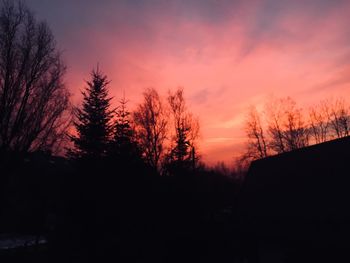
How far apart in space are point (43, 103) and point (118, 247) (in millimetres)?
11205

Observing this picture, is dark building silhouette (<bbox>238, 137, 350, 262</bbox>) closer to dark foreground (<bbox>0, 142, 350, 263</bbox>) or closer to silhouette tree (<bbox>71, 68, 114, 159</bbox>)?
dark foreground (<bbox>0, 142, 350, 263</bbox>)

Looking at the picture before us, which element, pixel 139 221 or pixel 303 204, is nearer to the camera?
pixel 139 221

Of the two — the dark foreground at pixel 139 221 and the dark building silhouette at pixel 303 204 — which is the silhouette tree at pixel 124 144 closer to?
the dark foreground at pixel 139 221

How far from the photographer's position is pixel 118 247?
8477 millimetres

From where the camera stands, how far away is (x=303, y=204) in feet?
44.7

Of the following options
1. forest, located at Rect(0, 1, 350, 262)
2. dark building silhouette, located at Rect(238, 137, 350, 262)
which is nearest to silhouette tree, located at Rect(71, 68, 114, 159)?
forest, located at Rect(0, 1, 350, 262)

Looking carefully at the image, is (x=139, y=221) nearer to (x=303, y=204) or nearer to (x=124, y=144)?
(x=124, y=144)

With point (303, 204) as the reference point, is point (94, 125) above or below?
above

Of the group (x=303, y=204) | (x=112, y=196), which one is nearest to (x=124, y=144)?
(x=112, y=196)

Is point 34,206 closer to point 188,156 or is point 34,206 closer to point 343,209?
point 188,156

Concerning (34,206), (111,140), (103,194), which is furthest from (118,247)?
(34,206)

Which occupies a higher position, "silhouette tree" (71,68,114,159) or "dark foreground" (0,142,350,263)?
"silhouette tree" (71,68,114,159)

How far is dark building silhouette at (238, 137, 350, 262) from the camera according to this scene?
38.8 ft

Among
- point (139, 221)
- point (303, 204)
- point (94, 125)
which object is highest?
point (94, 125)
